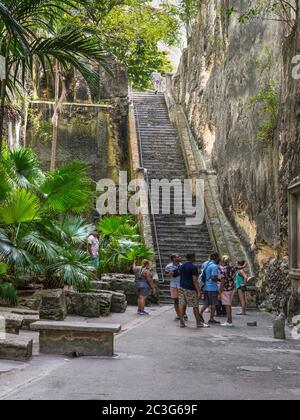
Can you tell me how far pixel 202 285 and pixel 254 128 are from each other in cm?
646

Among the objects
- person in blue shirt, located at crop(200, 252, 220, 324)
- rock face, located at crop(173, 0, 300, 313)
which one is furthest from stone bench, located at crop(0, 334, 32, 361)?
rock face, located at crop(173, 0, 300, 313)

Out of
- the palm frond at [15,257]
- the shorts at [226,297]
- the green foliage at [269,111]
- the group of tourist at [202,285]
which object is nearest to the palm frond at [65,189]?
the palm frond at [15,257]

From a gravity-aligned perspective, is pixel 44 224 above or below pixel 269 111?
below

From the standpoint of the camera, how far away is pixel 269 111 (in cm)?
1641

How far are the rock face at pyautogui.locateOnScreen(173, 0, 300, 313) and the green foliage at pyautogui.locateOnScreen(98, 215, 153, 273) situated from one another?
346cm

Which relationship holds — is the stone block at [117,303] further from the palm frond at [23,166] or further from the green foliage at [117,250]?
the green foliage at [117,250]

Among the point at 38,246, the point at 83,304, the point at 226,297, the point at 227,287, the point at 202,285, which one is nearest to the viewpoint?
the point at 38,246

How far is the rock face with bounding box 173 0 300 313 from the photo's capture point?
1445cm

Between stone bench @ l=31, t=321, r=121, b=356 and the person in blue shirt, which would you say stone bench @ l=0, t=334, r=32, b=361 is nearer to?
stone bench @ l=31, t=321, r=121, b=356

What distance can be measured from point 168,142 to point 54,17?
61.2 ft

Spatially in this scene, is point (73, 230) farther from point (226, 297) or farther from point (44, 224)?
point (226, 297)

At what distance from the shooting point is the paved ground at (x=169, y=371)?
5992 millimetres

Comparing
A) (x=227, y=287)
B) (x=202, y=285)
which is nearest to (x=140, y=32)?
(x=202, y=285)
